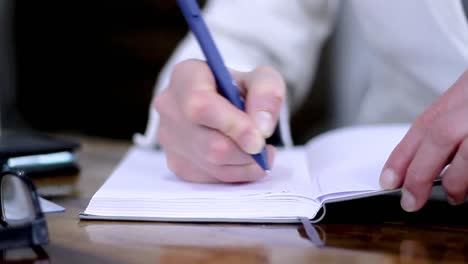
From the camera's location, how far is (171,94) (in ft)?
2.46

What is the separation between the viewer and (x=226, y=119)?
63 cm

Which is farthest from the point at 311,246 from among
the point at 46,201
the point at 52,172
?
the point at 52,172

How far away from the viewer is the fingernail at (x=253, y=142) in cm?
62

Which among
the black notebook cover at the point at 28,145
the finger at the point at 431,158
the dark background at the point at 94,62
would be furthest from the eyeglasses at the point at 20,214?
the dark background at the point at 94,62

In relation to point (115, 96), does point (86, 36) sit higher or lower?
higher

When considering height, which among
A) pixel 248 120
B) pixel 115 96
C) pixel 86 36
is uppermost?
pixel 248 120

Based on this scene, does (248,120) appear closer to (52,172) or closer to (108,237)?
(108,237)

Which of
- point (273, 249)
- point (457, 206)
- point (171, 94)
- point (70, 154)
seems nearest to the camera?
point (273, 249)

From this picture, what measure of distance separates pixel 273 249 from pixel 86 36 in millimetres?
1753

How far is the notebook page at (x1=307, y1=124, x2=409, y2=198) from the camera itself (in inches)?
23.9

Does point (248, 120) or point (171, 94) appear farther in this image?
point (171, 94)

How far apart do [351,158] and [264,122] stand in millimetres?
106

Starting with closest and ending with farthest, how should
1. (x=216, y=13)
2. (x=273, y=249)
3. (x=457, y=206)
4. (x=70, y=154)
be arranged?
(x=273, y=249)
(x=457, y=206)
(x=70, y=154)
(x=216, y=13)

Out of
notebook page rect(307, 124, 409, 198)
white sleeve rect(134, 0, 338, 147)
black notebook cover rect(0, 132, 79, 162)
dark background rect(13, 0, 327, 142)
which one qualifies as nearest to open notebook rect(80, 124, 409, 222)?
notebook page rect(307, 124, 409, 198)
